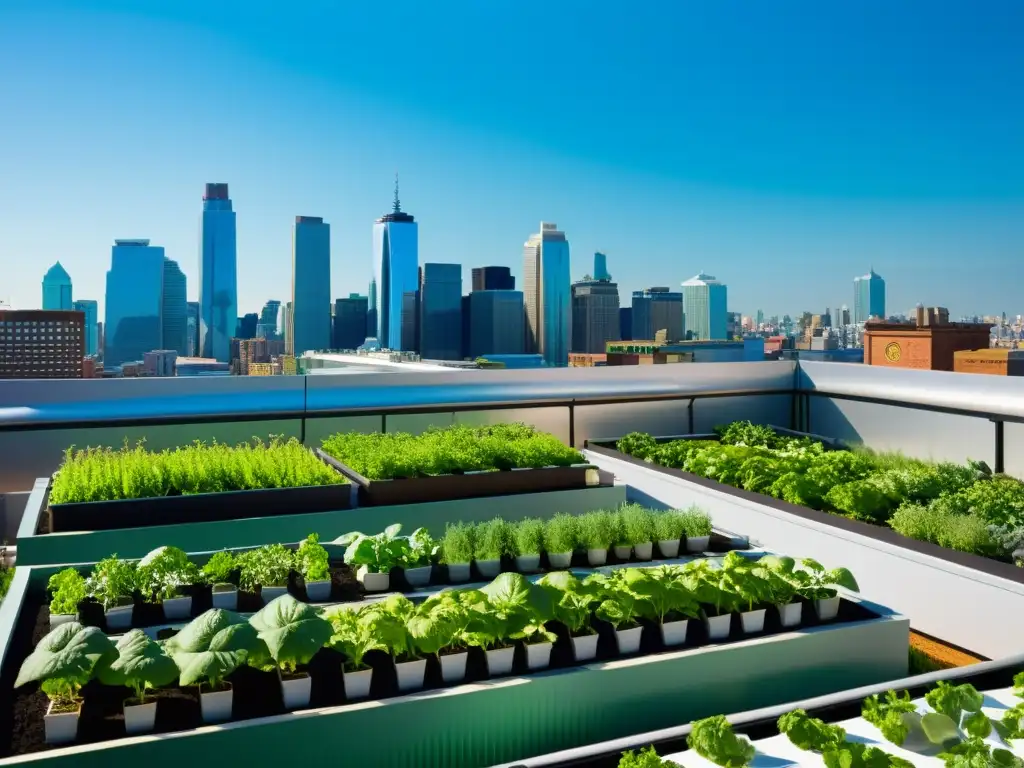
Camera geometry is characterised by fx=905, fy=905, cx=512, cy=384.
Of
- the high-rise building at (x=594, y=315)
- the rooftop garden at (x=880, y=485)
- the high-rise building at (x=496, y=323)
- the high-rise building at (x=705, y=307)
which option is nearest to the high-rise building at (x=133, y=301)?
the high-rise building at (x=496, y=323)

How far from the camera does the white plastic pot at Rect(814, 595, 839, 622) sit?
12.7ft

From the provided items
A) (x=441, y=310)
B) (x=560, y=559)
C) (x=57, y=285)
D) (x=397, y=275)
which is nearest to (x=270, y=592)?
(x=560, y=559)

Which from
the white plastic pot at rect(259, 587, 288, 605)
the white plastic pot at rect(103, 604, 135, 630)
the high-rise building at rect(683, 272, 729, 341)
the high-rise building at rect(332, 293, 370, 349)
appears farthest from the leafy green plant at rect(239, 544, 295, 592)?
the high-rise building at rect(332, 293, 370, 349)

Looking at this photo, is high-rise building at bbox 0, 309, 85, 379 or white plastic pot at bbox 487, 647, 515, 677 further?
high-rise building at bbox 0, 309, 85, 379

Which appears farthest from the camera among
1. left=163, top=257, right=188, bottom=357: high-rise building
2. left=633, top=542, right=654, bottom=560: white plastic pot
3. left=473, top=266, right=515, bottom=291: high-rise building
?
left=163, top=257, right=188, bottom=357: high-rise building

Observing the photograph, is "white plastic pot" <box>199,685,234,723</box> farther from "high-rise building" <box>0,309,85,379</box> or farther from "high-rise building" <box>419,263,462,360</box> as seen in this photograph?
"high-rise building" <box>419,263,462,360</box>

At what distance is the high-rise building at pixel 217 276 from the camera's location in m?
67.8

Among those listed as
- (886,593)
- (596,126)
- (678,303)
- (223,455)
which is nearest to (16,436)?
(223,455)

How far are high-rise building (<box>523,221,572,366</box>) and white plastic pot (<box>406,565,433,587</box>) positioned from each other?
35611 millimetres

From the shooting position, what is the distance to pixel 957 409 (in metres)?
7.82

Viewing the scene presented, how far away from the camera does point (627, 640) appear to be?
3473mm

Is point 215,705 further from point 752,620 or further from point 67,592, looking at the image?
point 752,620

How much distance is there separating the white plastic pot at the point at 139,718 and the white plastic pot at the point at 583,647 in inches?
57.8

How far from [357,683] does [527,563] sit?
5.14 feet
